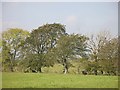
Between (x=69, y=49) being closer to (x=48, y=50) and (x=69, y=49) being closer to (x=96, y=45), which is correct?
(x=48, y=50)

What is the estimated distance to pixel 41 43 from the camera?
576 cm

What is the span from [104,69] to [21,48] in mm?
1960

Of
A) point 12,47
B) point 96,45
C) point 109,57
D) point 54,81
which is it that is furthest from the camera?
point 96,45

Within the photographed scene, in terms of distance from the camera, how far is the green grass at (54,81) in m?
5.16

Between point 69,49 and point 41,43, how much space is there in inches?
25.7

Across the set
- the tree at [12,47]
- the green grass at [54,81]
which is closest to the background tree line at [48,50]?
the tree at [12,47]

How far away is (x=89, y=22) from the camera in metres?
5.63

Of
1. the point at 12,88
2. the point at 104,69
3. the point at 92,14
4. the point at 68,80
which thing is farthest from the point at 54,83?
the point at 92,14

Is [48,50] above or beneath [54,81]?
above

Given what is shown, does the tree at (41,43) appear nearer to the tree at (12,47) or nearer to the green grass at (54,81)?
the tree at (12,47)

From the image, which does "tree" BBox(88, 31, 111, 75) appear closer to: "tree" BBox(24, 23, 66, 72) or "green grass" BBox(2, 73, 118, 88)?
"green grass" BBox(2, 73, 118, 88)

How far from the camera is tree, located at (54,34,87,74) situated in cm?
576

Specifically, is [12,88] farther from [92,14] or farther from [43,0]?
[92,14]

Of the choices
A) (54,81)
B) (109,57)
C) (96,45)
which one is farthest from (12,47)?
(109,57)
